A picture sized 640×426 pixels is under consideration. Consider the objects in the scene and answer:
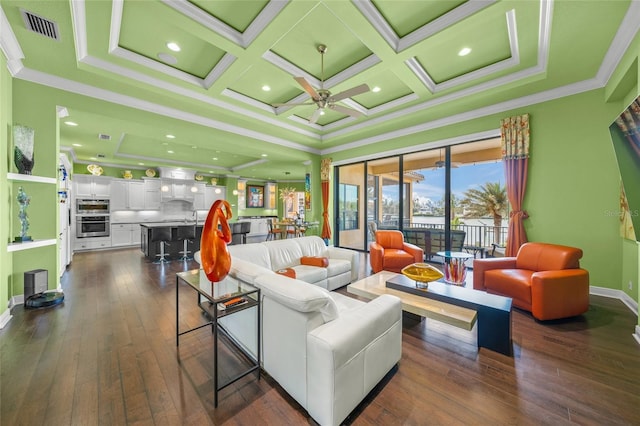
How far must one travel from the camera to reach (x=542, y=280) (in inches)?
103

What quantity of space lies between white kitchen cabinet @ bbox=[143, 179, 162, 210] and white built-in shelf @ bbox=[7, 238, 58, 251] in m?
5.73

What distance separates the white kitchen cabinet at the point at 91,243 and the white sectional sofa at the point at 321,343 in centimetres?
816

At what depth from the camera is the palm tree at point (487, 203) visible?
16.7 ft

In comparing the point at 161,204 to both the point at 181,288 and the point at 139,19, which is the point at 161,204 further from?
the point at 139,19

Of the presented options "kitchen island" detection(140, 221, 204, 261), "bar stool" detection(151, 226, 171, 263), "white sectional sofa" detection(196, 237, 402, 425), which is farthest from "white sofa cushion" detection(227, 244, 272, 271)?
"kitchen island" detection(140, 221, 204, 261)

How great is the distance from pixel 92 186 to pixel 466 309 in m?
9.91

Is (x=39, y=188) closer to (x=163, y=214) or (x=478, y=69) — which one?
(x=163, y=214)

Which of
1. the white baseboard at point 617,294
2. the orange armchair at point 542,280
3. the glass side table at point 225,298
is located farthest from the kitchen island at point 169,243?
the white baseboard at point 617,294

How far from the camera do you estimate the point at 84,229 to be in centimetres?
715

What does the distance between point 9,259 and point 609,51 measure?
752 cm

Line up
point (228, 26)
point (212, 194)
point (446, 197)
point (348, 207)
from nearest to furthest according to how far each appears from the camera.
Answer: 1. point (228, 26)
2. point (446, 197)
3. point (348, 207)
4. point (212, 194)

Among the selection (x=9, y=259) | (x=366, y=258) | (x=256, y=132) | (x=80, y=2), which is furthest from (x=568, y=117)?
(x=9, y=259)

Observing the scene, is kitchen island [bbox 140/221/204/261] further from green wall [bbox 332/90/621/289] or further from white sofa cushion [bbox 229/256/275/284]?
green wall [bbox 332/90/621/289]

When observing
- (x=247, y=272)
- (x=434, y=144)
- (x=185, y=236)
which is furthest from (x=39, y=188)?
(x=434, y=144)
